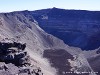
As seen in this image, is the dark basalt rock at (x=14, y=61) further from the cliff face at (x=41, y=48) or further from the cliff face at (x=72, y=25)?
the cliff face at (x=72, y=25)

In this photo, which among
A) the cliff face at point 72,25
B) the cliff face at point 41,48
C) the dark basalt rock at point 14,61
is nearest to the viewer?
the dark basalt rock at point 14,61

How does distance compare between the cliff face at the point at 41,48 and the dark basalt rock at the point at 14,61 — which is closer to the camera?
the dark basalt rock at the point at 14,61

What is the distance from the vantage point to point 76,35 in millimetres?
112938

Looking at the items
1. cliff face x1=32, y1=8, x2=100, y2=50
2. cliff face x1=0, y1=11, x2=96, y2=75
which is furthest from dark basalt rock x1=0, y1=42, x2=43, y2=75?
cliff face x1=32, y1=8, x2=100, y2=50

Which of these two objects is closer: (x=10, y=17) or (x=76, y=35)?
(x=10, y=17)

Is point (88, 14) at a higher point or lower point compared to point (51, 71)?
higher

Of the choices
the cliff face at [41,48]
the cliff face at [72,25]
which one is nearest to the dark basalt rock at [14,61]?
the cliff face at [41,48]

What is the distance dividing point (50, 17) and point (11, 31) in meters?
46.3

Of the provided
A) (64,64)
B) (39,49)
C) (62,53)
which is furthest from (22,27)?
(64,64)

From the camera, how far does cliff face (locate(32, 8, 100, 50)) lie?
10823 cm

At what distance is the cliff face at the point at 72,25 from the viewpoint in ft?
355

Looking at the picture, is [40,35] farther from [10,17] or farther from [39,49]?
[39,49]

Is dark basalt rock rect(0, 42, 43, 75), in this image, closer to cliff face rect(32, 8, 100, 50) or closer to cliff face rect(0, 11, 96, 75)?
cliff face rect(0, 11, 96, 75)

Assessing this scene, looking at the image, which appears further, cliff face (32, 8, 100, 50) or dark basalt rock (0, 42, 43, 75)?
cliff face (32, 8, 100, 50)
